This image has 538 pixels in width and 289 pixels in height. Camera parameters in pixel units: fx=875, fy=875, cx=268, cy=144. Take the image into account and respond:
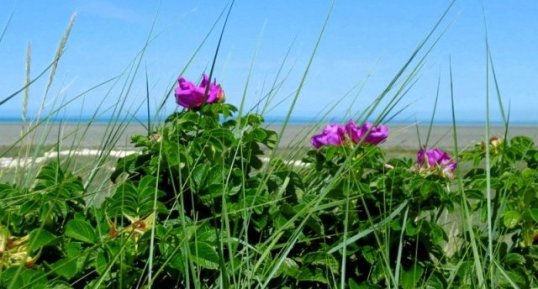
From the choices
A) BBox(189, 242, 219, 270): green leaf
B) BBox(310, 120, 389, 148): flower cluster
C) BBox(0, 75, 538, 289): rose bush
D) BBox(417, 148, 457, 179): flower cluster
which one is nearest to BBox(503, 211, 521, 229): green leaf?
BBox(0, 75, 538, 289): rose bush

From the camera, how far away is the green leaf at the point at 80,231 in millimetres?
1578

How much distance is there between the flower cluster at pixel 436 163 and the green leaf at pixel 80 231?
82 centimetres

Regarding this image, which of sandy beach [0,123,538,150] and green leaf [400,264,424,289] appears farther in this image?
sandy beach [0,123,538,150]

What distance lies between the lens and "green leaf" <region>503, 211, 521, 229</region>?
1879 mm

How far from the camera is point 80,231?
1.58 meters

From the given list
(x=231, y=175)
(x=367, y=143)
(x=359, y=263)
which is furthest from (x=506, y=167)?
(x=231, y=175)

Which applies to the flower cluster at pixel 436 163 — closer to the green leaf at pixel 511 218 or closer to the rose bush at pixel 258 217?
the rose bush at pixel 258 217

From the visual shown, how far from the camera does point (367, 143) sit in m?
2.09

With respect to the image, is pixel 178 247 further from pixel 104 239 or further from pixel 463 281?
pixel 463 281

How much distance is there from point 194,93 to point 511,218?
807 mm

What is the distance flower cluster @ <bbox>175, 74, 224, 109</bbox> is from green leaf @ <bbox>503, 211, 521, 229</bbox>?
0.75 metres

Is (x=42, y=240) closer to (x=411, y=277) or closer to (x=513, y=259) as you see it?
(x=411, y=277)

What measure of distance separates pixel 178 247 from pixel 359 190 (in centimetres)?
46

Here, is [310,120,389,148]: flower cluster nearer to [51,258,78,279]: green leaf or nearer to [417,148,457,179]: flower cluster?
[417,148,457,179]: flower cluster
